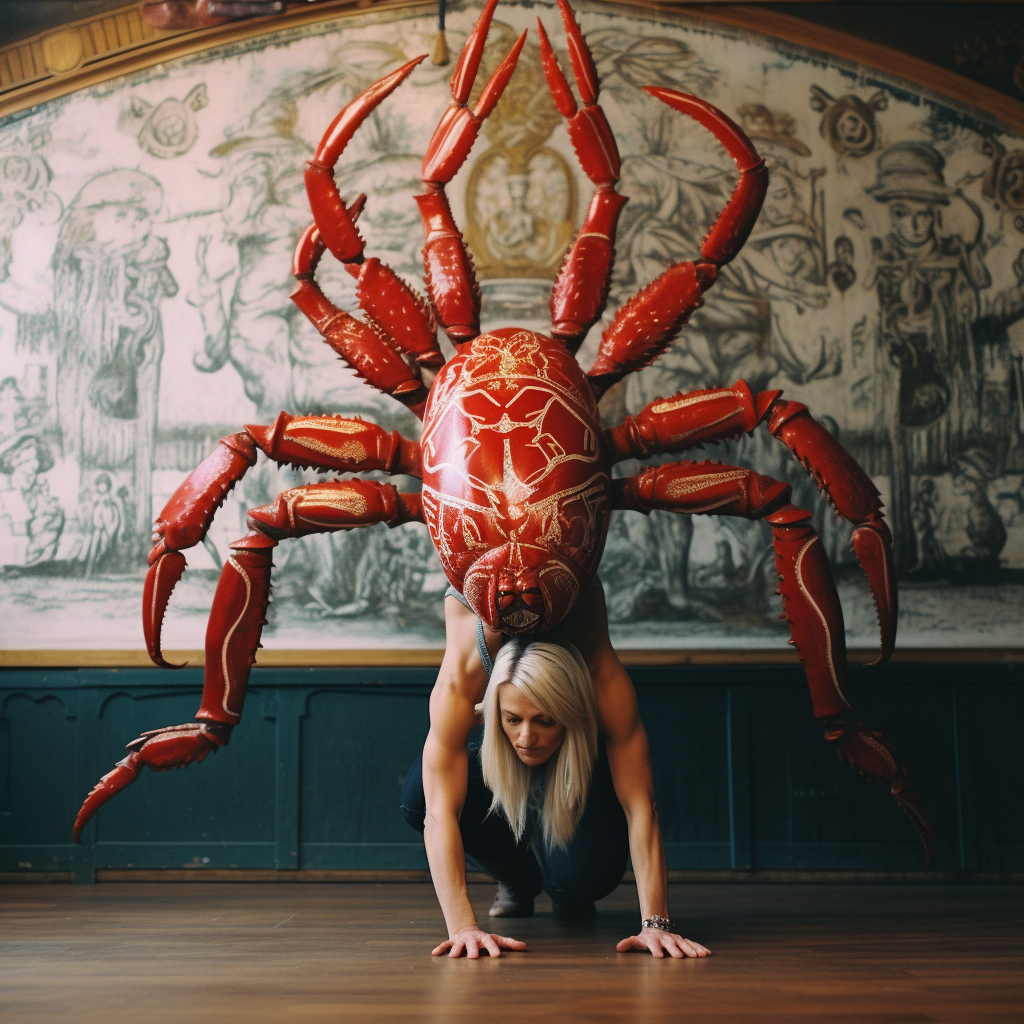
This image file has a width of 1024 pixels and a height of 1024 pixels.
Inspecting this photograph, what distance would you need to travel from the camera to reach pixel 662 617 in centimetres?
443

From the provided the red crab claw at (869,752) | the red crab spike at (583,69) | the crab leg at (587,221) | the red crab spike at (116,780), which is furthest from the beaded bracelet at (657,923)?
the red crab spike at (583,69)

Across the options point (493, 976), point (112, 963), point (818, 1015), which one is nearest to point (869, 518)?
point (818, 1015)

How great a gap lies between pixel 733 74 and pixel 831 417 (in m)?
1.62

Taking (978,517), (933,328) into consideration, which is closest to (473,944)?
(978,517)

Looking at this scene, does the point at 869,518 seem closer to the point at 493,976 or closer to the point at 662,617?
the point at 493,976

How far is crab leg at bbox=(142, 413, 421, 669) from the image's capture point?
2.74m

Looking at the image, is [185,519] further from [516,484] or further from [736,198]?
[736,198]

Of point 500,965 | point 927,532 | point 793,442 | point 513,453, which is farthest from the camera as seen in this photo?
point 927,532

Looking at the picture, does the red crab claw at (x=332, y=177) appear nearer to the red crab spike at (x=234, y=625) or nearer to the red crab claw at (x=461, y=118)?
the red crab claw at (x=461, y=118)

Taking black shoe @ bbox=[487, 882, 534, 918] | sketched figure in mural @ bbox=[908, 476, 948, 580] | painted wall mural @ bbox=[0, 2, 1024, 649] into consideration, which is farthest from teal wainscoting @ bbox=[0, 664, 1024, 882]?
black shoe @ bbox=[487, 882, 534, 918]

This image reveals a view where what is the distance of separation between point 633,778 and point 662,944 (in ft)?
1.27

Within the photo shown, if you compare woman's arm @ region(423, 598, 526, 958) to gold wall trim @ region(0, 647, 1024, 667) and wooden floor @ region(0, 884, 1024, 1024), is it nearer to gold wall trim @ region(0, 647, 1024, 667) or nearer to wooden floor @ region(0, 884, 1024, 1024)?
wooden floor @ region(0, 884, 1024, 1024)

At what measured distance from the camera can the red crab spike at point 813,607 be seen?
2.63 m

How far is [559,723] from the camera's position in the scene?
98.3 inches
